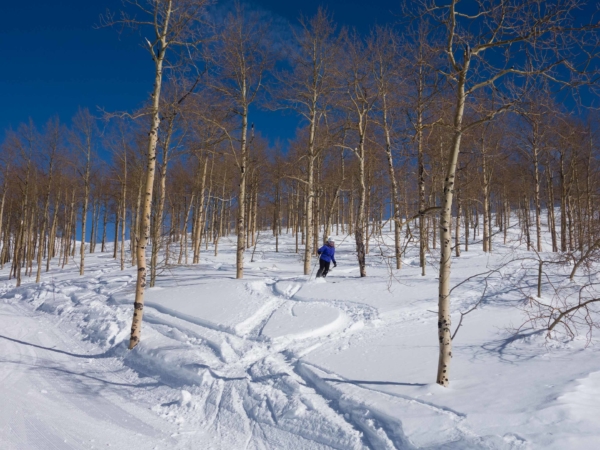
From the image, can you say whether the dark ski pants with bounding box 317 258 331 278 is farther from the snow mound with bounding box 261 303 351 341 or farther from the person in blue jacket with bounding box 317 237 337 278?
the snow mound with bounding box 261 303 351 341

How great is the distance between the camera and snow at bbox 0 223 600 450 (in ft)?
14.1

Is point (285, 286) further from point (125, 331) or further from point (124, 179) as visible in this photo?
point (124, 179)

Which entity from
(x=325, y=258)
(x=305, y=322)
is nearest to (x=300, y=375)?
(x=305, y=322)

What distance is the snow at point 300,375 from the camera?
169 inches

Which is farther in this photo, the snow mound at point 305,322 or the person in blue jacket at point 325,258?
the person in blue jacket at point 325,258

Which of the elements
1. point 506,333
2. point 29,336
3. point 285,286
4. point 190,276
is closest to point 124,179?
point 190,276

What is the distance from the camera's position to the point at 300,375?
6.20 meters

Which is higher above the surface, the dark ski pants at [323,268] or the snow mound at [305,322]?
the dark ski pants at [323,268]

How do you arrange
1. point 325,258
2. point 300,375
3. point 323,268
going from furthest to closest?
point 323,268 → point 325,258 → point 300,375

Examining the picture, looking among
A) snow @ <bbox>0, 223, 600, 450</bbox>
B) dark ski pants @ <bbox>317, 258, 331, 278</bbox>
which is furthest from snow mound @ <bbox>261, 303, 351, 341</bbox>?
dark ski pants @ <bbox>317, 258, 331, 278</bbox>

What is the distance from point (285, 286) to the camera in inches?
463

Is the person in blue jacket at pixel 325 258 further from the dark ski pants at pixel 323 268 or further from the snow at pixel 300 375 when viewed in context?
the snow at pixel 300 375

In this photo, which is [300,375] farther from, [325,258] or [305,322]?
[325,258]

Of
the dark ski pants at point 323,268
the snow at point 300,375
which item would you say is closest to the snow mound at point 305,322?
the snow at point 300,375
